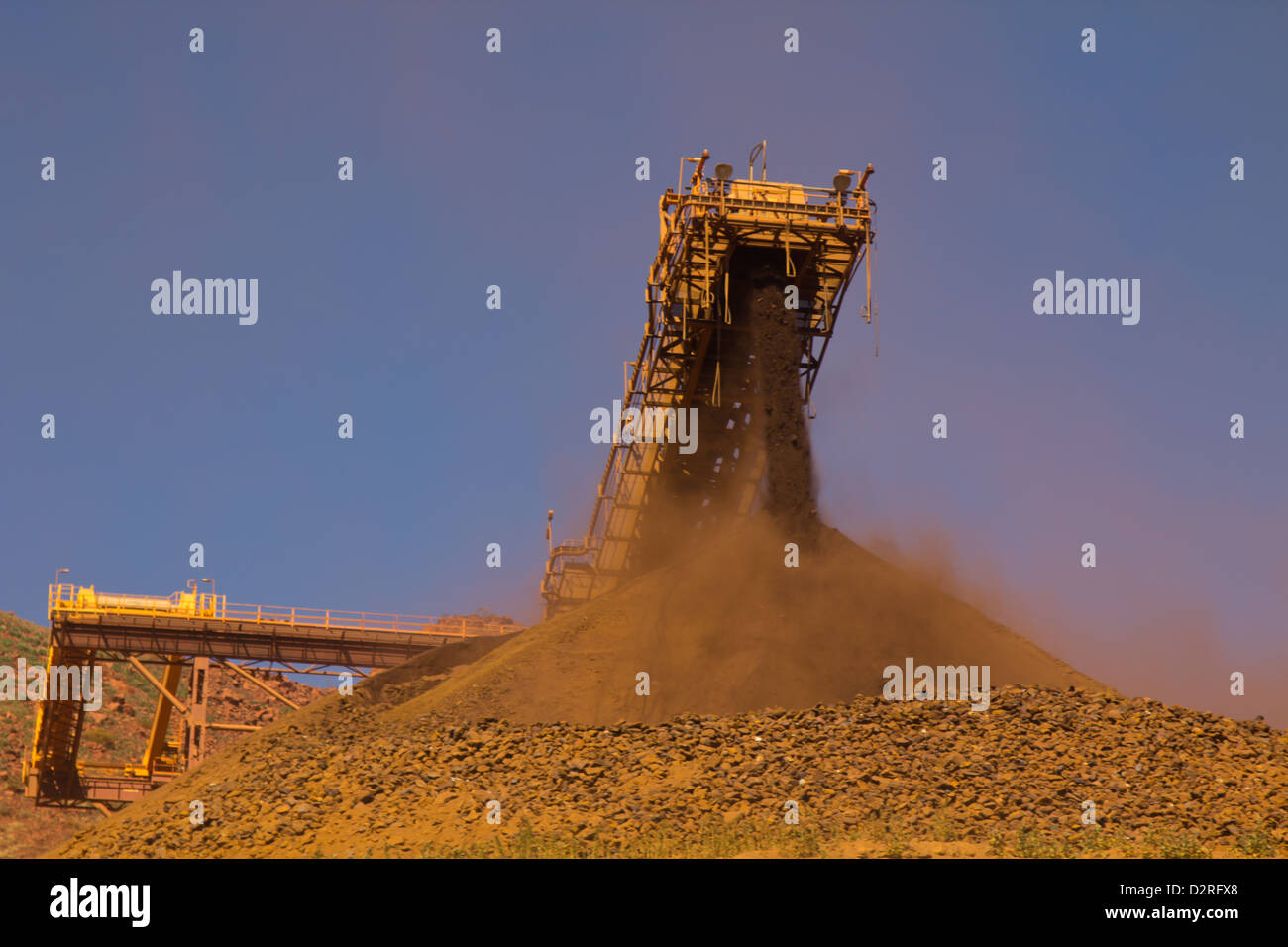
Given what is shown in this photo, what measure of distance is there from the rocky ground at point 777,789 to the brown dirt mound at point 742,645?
1.66 meters

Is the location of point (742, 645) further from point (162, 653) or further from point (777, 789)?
point (162, 653)

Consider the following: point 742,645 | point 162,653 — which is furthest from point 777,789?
point 162,653

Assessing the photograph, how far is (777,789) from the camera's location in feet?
64.5

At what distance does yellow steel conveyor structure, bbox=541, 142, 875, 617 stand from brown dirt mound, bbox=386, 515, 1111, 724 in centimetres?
441

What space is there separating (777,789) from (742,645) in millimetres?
6732

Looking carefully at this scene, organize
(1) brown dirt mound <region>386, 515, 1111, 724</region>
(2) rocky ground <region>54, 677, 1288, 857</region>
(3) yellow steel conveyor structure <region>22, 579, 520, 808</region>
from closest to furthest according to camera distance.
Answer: (2) rocky ground <region>54, 677, 1288, 857</region>
(1) brown dirt mound <region>386, 515, 1111, 724</region>
(3) yellow steel conveyor structure <region>22, 579, 520, 808</region>

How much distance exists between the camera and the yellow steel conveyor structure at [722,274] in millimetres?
→ 29859

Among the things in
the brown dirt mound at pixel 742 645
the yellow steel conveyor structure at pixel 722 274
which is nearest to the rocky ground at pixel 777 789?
the brown dirt mound at pixel 742 645

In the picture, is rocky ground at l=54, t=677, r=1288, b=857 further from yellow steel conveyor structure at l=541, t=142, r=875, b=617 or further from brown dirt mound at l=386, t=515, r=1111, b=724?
yellow steel conveyor structure at l=541, t=142, r=875, b=617

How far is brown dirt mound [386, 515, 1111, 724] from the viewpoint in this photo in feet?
83.1

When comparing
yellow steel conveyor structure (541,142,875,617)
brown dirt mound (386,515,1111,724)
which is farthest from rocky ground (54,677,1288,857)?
yellow steel conveyor structure (541,142,875,617)

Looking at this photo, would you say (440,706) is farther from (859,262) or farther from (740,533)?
(859,262)

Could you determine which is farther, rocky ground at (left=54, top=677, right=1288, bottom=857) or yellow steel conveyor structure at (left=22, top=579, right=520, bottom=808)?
yellow steel conveyor structure at (left=22, top=579, right=520, bottom=808)
